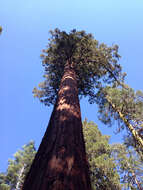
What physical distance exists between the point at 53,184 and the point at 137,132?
269 inches

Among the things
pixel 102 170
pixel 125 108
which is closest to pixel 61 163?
pixel 125 108

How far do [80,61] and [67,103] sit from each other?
708cm

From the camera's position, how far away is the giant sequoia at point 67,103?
Result: 1288 millimetres

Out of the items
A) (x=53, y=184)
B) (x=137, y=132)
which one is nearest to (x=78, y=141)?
(x=53, y=184)

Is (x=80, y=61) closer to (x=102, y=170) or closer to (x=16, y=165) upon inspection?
(x=102, y=170)

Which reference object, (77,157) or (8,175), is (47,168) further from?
(8,175)

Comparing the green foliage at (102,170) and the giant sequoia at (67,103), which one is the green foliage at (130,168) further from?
the giant sequoia at (67,103)

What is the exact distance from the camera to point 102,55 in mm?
9891

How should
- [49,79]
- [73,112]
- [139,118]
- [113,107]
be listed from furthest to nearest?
[49,79], [113,107], [139,118], [73,112]

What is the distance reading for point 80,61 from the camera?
30.8 ft

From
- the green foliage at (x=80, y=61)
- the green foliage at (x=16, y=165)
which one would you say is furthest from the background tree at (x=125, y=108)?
the green foliage at (x=16, y=165)

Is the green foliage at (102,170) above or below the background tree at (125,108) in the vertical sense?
below

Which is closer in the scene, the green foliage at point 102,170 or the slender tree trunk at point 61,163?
the slender tree trunk at point 61,163

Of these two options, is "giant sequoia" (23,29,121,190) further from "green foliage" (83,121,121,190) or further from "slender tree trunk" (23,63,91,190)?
"green foliage" (83,121,121,190)
